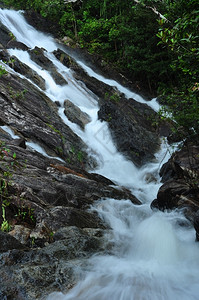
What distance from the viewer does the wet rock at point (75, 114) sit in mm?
11250

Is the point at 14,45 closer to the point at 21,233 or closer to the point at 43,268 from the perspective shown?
the point at 21,233

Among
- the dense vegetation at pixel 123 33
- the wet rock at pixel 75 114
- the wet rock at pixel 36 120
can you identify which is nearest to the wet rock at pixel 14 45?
the wet rock at pixel 36 120

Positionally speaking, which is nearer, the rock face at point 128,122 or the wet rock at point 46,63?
the rock face at point 128,122

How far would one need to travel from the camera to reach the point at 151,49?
1703 centimetres

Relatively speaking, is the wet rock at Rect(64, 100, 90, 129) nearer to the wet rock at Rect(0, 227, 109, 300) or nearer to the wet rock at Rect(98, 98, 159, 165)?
the wet rock at Rect(98, 98, 159, 165)

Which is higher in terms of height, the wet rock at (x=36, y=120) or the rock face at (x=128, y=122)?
the rock face at (x=128, y=122)

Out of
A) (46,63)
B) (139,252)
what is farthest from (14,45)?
(139,252)

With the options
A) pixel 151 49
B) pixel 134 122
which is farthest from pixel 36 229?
pixel 151 49

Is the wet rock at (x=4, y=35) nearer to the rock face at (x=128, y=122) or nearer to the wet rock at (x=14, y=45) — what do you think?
the wet rock at (x=14, y=45)

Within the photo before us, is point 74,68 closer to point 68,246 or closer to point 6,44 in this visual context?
point 6,44

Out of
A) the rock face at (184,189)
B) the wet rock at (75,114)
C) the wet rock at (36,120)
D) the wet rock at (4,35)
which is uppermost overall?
the rock face at (184,189)

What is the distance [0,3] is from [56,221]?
2308 centimetres

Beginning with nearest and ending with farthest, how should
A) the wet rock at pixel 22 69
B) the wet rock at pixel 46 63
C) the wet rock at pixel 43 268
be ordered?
1. the wet rock at pixel 43 268
2. the wet rock at pixel 22 69
3. the wet rock at pixel 46 63

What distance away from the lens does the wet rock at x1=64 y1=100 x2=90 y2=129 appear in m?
11.2
